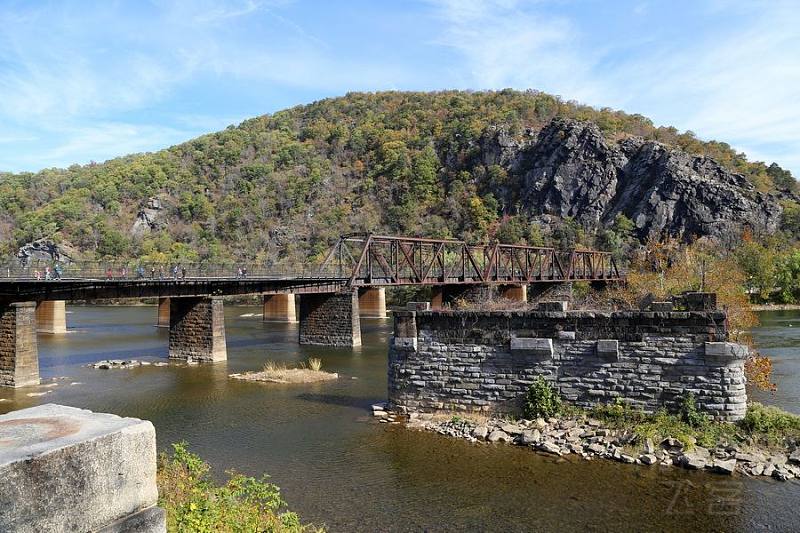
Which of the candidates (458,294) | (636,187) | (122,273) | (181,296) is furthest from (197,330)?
(636,187)

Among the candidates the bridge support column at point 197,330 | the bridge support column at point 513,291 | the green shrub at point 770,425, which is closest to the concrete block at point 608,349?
the green shrub at point 770,425

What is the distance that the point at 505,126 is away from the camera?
5305 inches


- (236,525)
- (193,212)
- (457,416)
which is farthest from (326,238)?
(236,525)

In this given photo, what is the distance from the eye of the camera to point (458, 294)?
60812 mm

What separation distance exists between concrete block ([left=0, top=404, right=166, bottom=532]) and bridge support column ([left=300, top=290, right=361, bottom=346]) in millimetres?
37929

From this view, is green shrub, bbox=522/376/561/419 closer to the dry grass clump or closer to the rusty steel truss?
the dry grass clump

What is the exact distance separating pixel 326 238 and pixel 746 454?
10163 centimetres

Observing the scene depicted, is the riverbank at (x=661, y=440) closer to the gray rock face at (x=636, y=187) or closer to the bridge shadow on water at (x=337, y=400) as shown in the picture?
the bridge shadow on water at (x=337, y=400)

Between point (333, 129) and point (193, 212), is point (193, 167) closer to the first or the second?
point (193, 212)

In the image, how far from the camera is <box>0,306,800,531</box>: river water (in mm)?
11445

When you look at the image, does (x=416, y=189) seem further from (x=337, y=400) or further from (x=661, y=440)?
(x=661, y=440)

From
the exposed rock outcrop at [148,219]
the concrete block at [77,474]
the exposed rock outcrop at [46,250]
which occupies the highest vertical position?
the exposed rock outcrop at [148,219]

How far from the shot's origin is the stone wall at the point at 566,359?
48.2 ft

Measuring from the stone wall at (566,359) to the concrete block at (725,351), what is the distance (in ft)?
0.08
